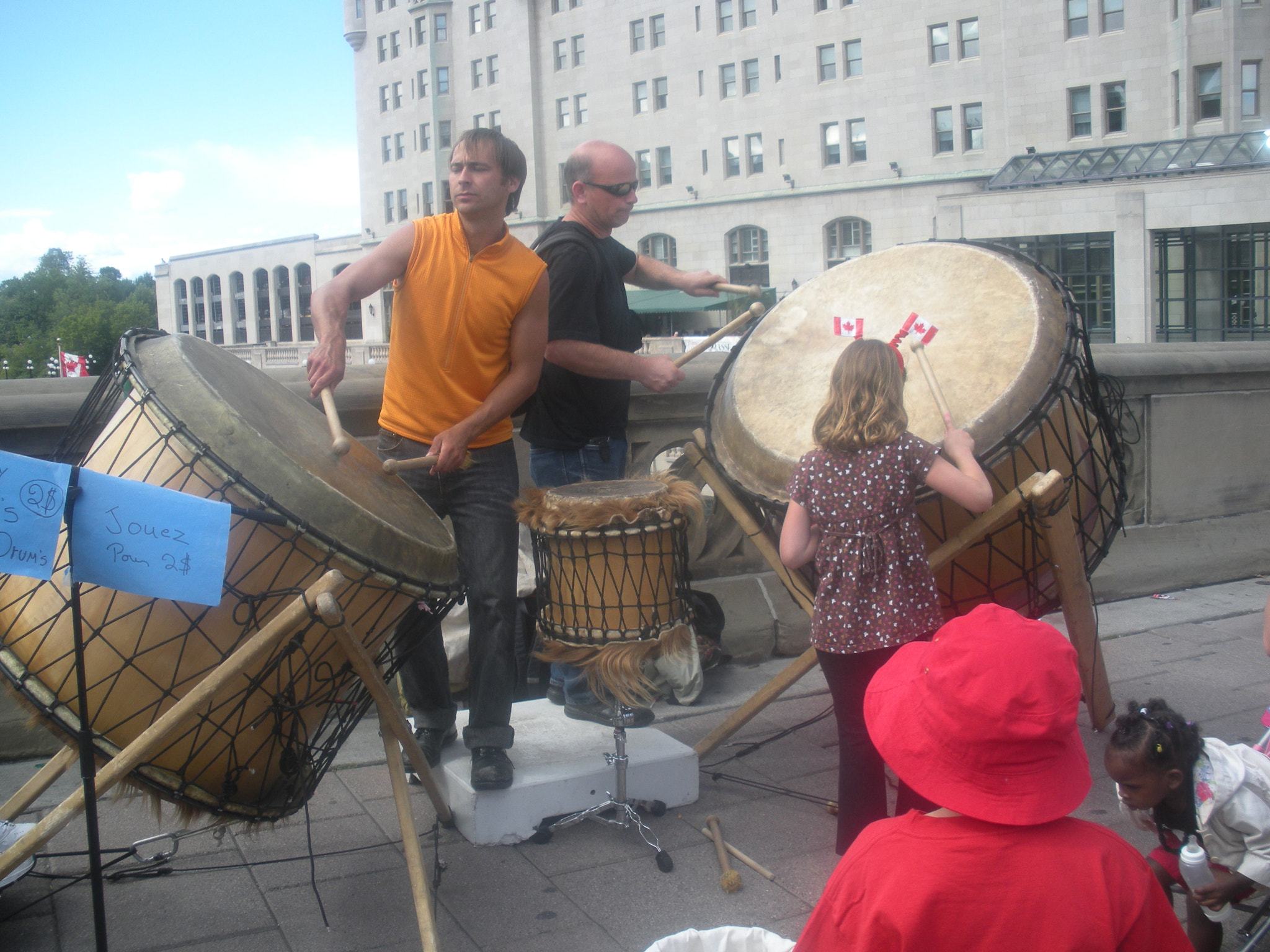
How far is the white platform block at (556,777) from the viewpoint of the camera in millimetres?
2992

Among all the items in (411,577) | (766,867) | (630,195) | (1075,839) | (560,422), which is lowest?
(766,867)

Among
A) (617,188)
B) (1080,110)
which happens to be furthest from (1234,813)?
(1080,110)

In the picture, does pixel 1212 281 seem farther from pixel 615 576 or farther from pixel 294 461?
pixel 294 461

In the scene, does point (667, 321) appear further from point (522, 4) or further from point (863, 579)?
point (863, 579)

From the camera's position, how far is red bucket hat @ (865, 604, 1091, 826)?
1.42 meters

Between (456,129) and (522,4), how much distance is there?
27.2 ft

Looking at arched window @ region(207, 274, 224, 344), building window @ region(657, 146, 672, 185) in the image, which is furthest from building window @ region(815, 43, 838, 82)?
arched window @ region(207, 274, 224, 344)

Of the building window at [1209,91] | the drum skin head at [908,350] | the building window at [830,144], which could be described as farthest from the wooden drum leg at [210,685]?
the building window at [830,144]

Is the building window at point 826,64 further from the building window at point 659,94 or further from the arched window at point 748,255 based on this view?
the building window at point 659,94

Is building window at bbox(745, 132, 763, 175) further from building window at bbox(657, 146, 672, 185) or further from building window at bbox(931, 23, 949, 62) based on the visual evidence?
building window at bbox(931, 23, 949, 62)

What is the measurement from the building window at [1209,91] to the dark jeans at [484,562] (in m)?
41.8

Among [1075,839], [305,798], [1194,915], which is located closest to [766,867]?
[1194,915]

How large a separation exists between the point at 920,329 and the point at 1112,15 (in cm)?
4469

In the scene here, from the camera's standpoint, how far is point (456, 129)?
61594 mm
